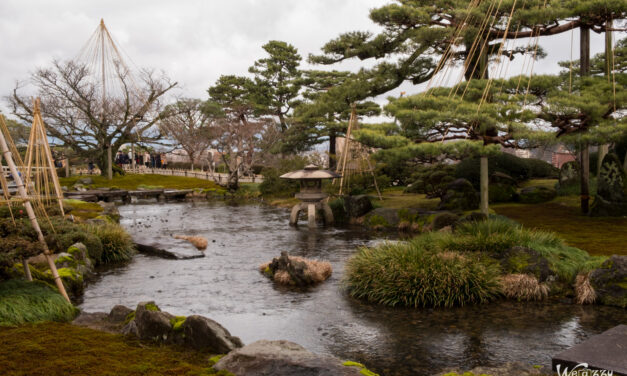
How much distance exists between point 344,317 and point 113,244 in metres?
8.25

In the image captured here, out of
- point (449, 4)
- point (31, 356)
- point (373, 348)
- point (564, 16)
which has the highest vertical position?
point (449, 4)

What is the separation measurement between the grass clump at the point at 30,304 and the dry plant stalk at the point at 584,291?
28.7 feet

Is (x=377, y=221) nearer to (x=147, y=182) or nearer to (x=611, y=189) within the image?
(x=611, y=189)

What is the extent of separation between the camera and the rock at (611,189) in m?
15.6

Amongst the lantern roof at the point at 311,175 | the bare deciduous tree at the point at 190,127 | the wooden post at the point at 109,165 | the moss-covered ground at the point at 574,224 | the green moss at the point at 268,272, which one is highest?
the bare deciduous tree at the point at 190,127

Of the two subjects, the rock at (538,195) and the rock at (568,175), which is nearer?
the rock at (538,195)

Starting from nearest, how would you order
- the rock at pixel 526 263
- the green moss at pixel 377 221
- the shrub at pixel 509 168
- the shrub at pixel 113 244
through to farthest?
the rock at pixel 526 263
the shrub at pixel 113 244
the green moss at pixel 377 221
the shrub at pixel 509 168

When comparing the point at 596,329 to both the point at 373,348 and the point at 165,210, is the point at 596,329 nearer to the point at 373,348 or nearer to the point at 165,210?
the point at 373,348

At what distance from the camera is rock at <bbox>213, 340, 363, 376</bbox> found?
4.90 m

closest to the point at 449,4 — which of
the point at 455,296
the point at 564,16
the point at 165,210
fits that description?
the point at 564,16

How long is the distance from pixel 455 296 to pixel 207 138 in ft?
129

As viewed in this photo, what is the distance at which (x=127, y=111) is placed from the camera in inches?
1654

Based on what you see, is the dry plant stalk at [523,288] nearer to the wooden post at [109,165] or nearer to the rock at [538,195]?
the rock at [538,195]

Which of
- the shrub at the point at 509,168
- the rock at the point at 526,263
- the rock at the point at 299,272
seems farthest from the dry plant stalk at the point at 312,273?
the shrub at the point at 509,168
